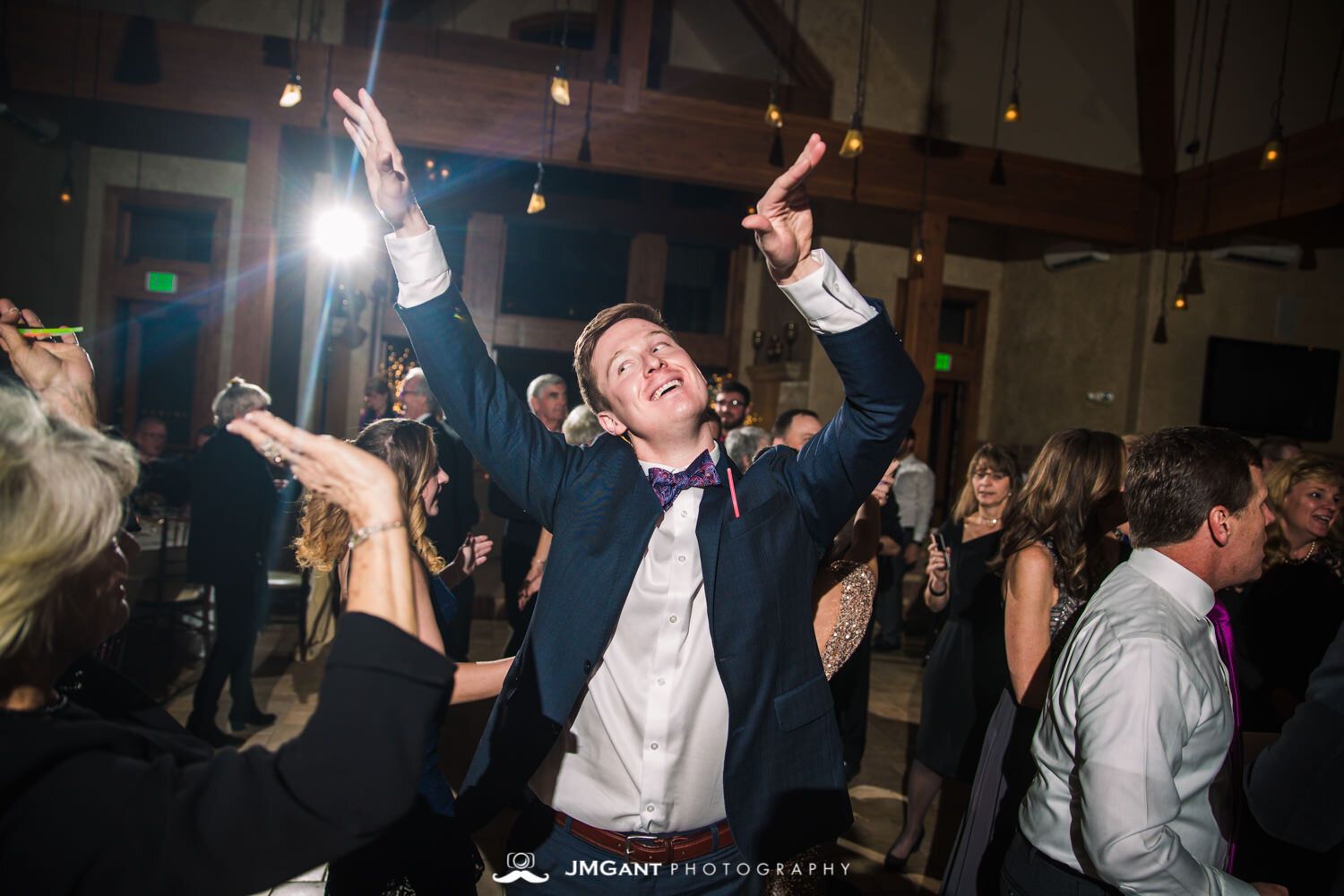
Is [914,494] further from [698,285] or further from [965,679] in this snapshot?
[698,285]

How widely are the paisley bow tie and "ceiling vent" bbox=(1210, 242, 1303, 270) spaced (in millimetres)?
8428

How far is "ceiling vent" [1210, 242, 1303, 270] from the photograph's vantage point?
25.3ft

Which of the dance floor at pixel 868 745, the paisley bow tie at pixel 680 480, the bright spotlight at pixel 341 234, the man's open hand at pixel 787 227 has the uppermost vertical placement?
the bright spotlight at pixel 341 234

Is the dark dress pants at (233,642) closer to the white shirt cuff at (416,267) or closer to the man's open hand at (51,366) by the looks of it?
the man's open hand at (51,366)

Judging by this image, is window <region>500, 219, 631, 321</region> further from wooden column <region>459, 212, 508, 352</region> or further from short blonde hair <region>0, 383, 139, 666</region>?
short blonde hair <region>0, 383, 139, 666</region>

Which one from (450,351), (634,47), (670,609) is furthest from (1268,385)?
(450,351)

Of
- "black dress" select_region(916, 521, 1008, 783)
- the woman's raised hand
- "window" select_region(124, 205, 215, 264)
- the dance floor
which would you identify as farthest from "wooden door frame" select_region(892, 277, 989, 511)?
the woman's raised hand

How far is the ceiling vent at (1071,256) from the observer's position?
8.24m

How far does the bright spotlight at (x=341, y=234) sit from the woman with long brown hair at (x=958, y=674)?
6.65 metres

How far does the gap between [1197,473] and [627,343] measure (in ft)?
3.27

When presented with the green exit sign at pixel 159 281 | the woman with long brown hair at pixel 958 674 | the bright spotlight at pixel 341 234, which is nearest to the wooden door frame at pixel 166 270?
the green exit sign at pixel 159 281

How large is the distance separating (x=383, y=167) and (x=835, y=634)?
41.9 inches

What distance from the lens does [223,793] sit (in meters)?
0.71

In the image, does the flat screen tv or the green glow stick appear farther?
the flat screen tv
